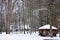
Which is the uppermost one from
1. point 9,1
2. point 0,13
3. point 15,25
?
point 9,1

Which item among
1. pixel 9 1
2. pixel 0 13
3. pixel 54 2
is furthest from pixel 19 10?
pixel 54 2

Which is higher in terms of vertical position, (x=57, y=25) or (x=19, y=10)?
(x=19, y=10)

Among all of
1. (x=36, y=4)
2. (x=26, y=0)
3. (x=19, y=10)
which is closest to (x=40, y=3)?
(x=36, y=4)

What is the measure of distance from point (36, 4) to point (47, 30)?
374 cm

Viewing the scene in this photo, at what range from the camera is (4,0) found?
1270 centimetres

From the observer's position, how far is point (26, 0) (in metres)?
12.6

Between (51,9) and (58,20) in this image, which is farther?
(58,20)

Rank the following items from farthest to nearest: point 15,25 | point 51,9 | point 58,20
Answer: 1. point 15,25
2. point 58,20
3. point 51,9

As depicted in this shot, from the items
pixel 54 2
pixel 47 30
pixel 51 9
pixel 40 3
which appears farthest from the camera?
pixel 40 3

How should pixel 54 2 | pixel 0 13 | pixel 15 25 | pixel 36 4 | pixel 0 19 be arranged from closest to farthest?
pixel 54 2 → pixel 36 4 → pixel 0 13 → pixel 0 19 → pixel 15 25

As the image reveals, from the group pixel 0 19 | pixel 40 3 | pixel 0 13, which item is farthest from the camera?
pixel 0 19

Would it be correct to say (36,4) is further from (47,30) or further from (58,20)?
(47,30)

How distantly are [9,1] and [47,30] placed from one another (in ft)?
17.3

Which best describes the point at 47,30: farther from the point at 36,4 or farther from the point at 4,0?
the point at 4,0
